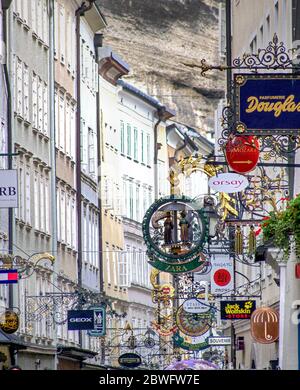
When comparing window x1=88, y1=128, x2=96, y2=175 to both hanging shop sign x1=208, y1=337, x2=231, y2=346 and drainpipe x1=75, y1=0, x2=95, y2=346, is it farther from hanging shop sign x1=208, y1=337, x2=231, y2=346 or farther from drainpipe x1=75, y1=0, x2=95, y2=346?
hanging shop sign x1=208, y1=337, x2=231, y2=346

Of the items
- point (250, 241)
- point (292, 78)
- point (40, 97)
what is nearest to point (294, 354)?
point (250, 241)

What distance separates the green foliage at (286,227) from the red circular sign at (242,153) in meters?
1.23

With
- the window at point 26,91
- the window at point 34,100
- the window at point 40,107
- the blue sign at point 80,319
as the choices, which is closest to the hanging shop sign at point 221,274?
the blue sign at point 80,319

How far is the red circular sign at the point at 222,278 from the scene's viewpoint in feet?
135

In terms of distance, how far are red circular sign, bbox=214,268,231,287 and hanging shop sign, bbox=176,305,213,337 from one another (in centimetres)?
874

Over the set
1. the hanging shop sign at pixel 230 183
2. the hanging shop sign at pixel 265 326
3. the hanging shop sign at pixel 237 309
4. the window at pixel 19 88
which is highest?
the window at pixel 19 88

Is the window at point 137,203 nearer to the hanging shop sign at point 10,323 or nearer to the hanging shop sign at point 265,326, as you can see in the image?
the hanging shop sign at point 10,323

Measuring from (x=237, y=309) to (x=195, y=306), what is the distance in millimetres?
7887

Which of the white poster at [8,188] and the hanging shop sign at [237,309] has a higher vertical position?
the white poster at [8,188]

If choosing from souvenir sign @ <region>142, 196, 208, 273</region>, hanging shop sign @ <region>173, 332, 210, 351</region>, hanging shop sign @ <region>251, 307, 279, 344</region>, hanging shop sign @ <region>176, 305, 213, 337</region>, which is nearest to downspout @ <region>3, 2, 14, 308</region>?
hanging shop sign @ <region>176, 305, 213, 337</region>

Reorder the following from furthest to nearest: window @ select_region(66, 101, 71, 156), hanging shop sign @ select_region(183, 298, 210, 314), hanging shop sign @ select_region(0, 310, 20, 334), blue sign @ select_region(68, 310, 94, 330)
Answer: window @ select_region(66, 101, 71, 156)
blue sign @ select_region(68, 310, 94, 330)
hanging shop sign @ select_region(183, 298, 210, 314)
hanging shop sign @ select_region(0, 310, 20, 334)

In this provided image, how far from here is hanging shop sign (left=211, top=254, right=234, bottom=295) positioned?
1615 inches

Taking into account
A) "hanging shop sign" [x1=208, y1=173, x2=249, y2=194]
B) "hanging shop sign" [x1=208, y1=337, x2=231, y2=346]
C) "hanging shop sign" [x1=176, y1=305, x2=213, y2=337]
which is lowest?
"hanging shop sign" [x1=208, y1=337, x2=231, y2=346]
